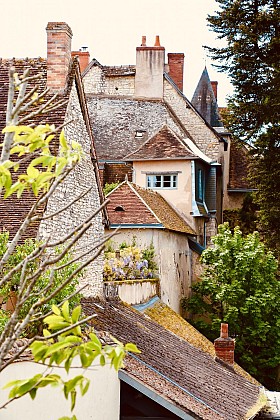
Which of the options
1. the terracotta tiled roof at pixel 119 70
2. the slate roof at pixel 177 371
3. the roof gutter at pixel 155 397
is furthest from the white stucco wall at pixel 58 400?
the terracotta tiled roof at pixel 119 70

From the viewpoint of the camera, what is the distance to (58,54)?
18156mm

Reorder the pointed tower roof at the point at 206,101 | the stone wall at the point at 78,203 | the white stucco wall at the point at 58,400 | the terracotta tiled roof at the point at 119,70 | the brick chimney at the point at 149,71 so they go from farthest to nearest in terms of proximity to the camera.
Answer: the pointed tower roof at the point at 206,101 → the terracotta tiled roof at the point at 119,70 → the brick chimney at the point at 149,71 → the stone wall at the point at 78,203 → the white stucco wall at the point at 58,400

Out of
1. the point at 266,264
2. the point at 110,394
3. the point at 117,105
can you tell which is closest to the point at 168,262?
the point at 266,264

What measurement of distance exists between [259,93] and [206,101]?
74.1 feet

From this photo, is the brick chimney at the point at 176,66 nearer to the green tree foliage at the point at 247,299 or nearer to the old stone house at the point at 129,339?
the old stone house at the point at 129,339

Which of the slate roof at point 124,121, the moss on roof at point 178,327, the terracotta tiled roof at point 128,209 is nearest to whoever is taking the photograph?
the moss on roof at point 178,327

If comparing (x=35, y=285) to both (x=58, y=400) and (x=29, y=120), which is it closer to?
(x=58, y=400)

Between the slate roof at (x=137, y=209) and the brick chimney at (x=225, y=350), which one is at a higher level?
the slate roof at (x=137, y=209)

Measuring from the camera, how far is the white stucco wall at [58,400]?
9.91 meters

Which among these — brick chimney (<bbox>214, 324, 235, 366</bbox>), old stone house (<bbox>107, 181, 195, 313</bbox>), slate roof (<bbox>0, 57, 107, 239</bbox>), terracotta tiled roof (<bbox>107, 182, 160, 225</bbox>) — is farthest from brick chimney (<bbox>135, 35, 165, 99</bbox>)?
brick chimney (<bbox>214, 324, 235, 366</bbox>)

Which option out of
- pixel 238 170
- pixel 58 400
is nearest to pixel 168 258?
pixel 238 170

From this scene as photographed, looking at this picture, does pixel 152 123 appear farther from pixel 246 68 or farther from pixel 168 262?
pixel 246 68

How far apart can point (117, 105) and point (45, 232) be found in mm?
26499

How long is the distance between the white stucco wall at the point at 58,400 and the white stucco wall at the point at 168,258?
15703 mm
